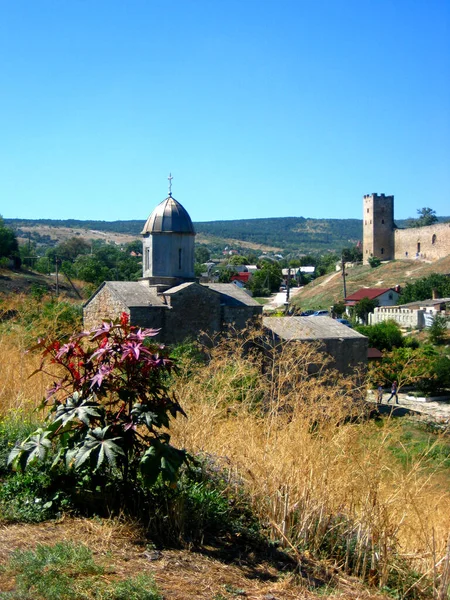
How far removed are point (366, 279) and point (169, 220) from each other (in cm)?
4434

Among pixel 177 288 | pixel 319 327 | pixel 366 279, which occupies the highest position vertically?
pixel 177 288

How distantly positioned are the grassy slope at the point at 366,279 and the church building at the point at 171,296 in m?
33.7

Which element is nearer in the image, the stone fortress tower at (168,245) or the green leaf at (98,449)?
the green leaf at (98,449)

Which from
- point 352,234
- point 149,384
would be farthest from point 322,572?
point 352,234

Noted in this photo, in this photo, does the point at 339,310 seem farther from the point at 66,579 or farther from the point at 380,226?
the point at 66,579

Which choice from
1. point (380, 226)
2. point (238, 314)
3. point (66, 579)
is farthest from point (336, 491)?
point (380, 226)

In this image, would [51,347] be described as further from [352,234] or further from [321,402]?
[352,234]

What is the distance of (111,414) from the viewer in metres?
4.34

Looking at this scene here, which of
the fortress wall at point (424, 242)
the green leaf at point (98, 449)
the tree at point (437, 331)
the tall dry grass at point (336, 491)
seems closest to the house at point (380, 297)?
the tree at point (437, 331)

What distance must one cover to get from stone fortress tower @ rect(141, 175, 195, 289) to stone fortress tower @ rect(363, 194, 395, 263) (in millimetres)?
51720

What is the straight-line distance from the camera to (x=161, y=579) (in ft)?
11.7

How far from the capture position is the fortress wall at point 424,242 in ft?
207

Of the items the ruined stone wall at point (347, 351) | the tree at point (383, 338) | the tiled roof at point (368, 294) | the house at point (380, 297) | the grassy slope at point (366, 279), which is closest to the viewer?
the ruined stone wall at point (347, 351)

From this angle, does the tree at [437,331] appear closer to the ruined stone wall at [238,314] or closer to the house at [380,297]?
the house at [380,297]
